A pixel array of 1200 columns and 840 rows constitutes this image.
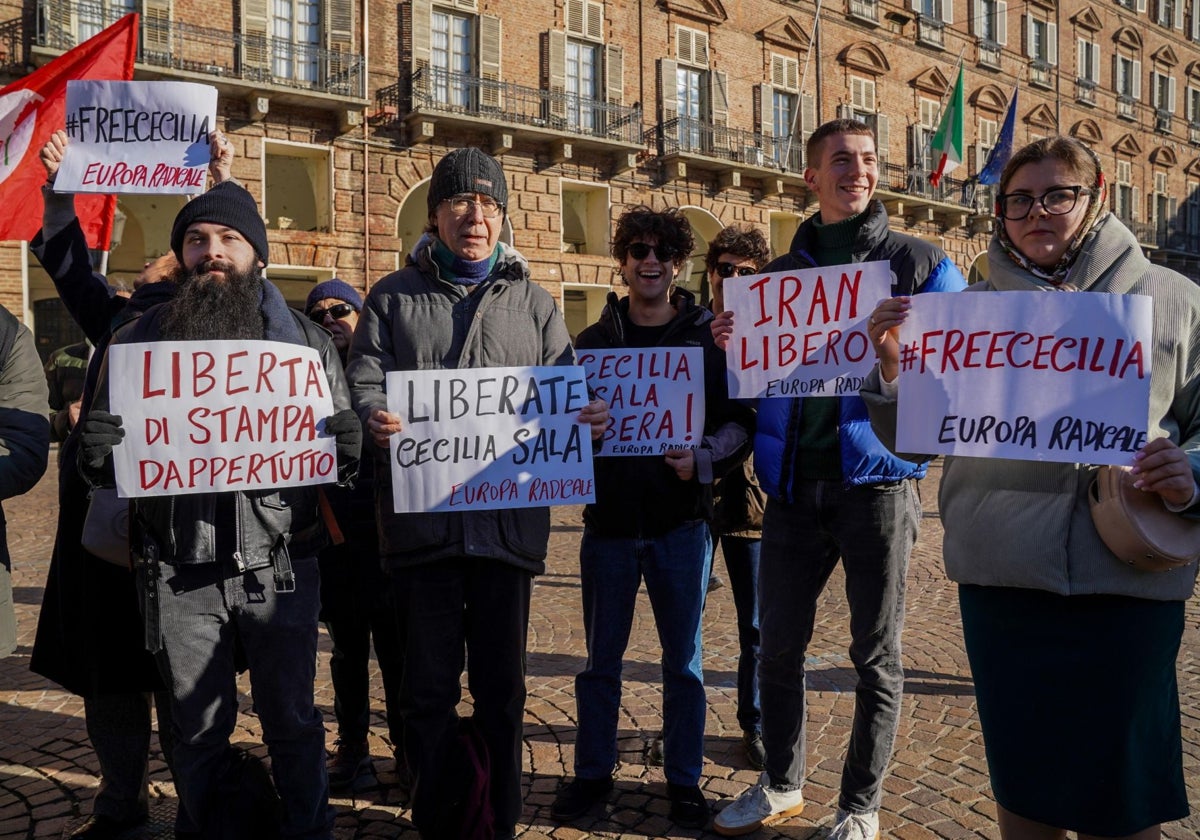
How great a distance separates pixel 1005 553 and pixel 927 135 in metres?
25.7

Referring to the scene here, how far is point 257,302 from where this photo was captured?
2.63 metres

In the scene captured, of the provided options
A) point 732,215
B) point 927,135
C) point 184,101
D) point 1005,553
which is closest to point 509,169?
point 732,215

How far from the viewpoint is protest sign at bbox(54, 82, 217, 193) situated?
4.00 metres

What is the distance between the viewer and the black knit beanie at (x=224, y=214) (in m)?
2.57

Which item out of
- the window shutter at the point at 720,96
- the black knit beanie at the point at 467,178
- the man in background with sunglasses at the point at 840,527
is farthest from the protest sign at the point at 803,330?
the window shutter at the point at 720,96

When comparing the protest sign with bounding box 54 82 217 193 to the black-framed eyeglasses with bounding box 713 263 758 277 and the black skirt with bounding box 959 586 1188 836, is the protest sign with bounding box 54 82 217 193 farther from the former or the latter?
the black skirt with bounding box 959 586 1188 836

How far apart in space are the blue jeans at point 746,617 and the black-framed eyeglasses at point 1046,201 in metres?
1.82

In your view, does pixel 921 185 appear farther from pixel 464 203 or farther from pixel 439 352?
pixel 439 352

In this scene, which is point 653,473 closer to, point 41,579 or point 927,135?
point 41,579

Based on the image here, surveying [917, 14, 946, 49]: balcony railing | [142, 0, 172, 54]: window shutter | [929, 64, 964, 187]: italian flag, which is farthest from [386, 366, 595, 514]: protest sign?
[917, 14, 946, 49]: balcony railing

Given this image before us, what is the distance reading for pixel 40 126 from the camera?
5.25 metres

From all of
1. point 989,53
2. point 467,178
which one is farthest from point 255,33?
point 989,53

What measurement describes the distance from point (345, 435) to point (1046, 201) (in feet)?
5.89

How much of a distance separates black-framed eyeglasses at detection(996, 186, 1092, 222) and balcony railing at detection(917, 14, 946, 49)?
25620mm
